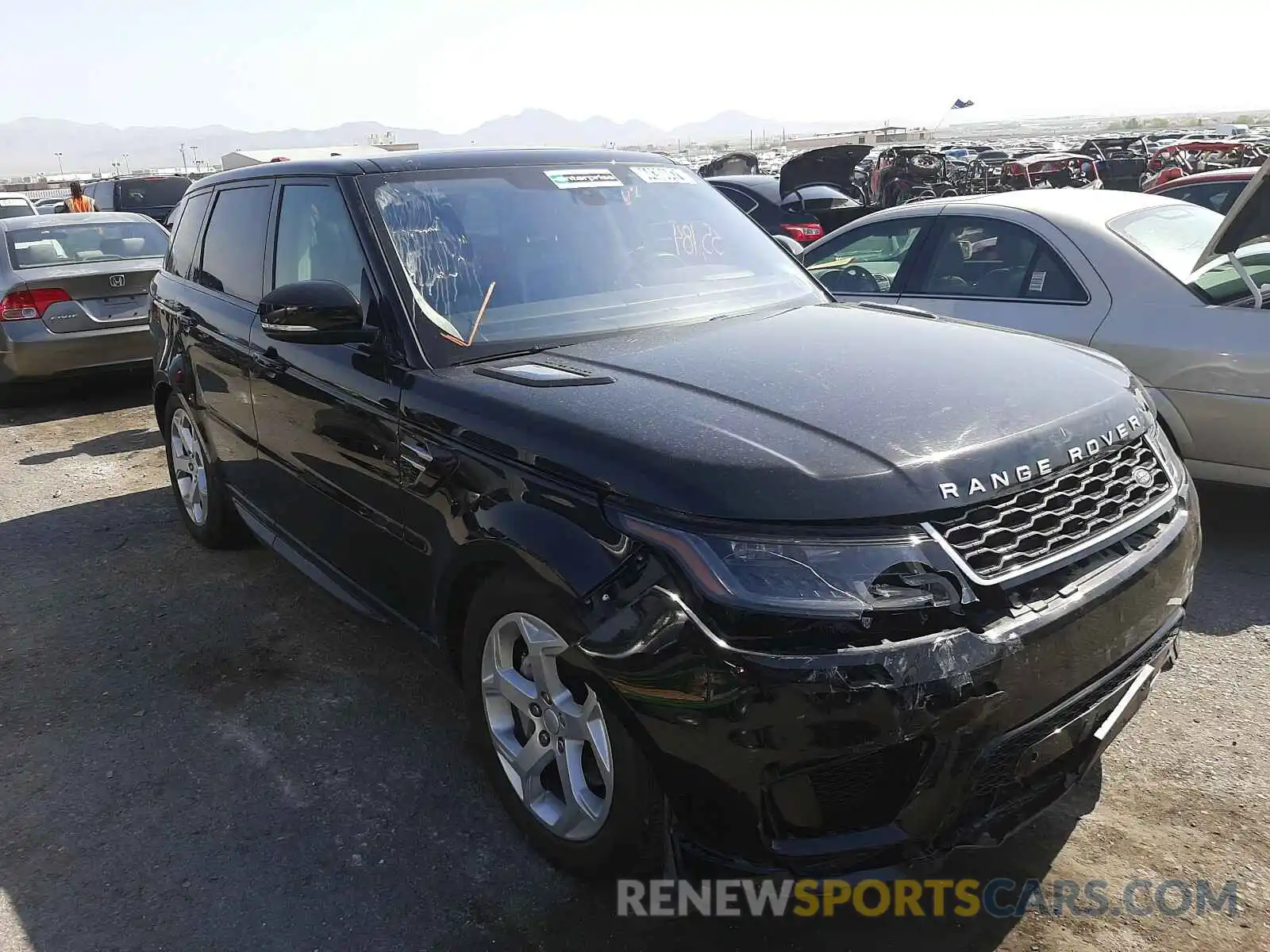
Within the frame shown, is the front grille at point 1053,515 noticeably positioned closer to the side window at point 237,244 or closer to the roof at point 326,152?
the roof at point 326,152

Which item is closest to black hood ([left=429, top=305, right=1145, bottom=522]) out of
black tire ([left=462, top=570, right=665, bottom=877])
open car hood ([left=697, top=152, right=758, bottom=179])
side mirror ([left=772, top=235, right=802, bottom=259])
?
black tire ([left=462, top=570, right=665, bottom=877])

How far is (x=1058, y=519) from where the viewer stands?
90.0 inches

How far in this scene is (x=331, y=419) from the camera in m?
3.32

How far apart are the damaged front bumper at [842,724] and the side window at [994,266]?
3.11 m

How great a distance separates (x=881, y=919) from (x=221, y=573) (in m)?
3.67

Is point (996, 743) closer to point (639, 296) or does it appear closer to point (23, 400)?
point (639, 296)

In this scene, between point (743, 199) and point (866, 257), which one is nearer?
point (866, 257)

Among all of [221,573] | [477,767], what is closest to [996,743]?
[477,767]

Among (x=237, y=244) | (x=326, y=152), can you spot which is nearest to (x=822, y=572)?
(x=237, y=244)

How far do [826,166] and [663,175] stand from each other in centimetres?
1253

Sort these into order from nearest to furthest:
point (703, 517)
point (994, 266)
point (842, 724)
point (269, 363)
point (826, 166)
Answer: point (842, 724)
point (703, 517)
point (269, 363)
point (994, 266)
point (826, 166)

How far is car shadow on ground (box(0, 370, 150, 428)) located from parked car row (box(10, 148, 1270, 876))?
17.1ft

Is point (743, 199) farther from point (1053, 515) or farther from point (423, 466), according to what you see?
point (1053, 515)

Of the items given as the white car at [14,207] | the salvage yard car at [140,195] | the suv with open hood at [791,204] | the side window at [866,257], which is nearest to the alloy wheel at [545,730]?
the side window at [866,257]
